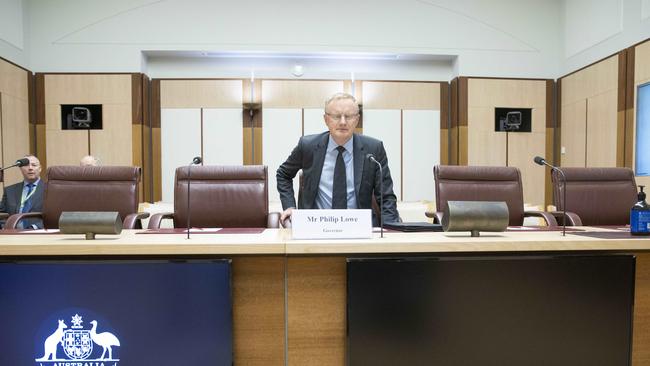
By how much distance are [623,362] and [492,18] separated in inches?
218

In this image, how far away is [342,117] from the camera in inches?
81.2

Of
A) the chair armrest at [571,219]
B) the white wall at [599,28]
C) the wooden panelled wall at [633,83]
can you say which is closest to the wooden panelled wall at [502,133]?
the white wall at [599,28]

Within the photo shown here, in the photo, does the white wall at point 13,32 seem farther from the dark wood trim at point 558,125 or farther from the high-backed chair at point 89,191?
the dark wood trim at point 558,125

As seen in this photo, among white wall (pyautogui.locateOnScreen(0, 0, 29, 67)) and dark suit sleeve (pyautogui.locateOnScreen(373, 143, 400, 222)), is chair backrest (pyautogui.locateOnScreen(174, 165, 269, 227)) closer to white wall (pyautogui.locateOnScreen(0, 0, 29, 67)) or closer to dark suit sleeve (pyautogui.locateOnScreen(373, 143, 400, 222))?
dark suit sleeve (pyautogui.locateOnScreen(373, 143, 400, 222))

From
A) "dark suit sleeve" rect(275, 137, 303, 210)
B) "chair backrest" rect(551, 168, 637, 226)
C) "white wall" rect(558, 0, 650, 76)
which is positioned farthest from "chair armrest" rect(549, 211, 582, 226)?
"white wall" rect(558, 0, 650, 76)

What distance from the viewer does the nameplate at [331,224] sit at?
1.20 meters

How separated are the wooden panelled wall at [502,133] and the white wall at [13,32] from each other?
5938 mm

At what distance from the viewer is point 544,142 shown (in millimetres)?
5820

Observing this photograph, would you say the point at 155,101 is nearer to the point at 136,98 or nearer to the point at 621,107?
the point at 136,98

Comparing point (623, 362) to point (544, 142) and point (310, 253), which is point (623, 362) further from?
point (544, 142)

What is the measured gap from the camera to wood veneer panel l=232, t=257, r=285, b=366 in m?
1.20

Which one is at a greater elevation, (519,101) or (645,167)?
(519,101)

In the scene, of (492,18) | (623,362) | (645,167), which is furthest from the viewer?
(492,18)

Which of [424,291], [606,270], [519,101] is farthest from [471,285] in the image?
[519,101]
